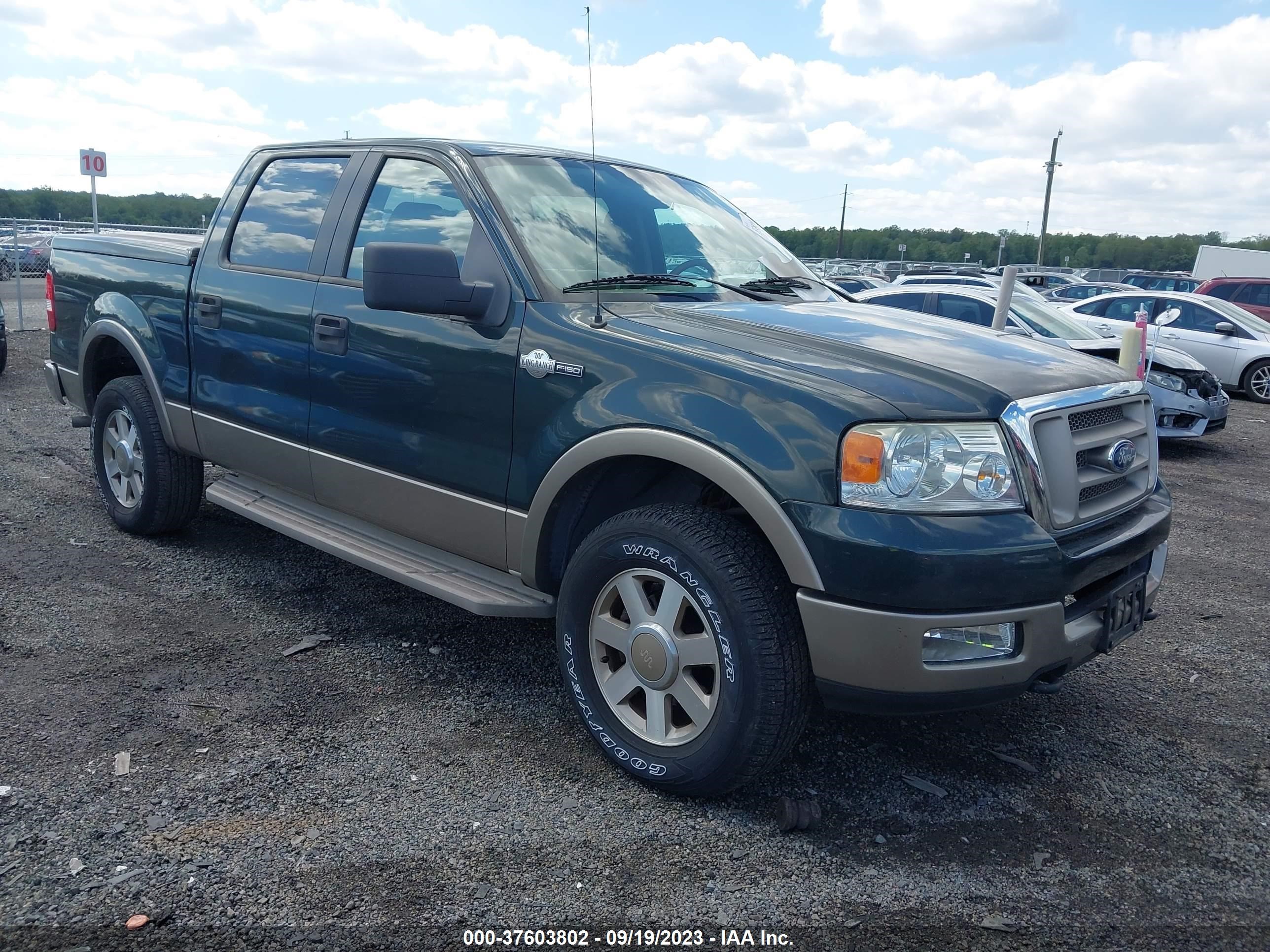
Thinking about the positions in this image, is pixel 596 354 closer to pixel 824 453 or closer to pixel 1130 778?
pixel 824 453

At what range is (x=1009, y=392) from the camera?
9.41 ft

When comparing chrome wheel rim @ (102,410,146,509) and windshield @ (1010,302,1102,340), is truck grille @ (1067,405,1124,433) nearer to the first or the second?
chrome wheel rim @ (102,410,146,509)

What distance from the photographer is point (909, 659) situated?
268cm

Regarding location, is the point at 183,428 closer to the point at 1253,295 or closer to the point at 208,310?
the point at 208,310

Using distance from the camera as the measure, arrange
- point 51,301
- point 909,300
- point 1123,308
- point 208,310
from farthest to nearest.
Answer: point 1123,308
point 909,300
point 51,301
point 208,310

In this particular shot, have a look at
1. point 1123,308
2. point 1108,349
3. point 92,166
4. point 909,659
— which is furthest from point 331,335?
point 92,166

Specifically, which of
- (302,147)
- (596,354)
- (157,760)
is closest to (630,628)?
(596,354)

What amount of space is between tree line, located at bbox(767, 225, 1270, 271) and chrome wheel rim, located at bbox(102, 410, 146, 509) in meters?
65.4

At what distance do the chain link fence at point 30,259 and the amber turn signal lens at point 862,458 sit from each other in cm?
1760

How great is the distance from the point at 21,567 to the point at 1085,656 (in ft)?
15.3

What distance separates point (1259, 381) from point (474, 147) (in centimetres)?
1384

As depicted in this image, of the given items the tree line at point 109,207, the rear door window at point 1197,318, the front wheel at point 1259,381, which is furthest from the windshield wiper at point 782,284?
the tree line at point 109,207

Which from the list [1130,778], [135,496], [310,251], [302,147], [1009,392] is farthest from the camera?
[135,496]

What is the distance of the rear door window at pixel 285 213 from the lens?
4.31 m
